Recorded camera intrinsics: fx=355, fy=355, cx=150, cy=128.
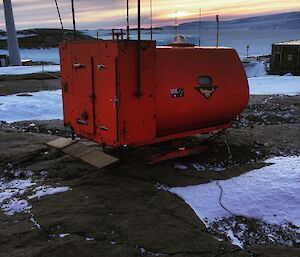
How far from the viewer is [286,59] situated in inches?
939

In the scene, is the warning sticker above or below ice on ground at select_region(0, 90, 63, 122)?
above

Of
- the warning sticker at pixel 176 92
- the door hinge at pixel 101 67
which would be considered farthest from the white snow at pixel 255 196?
the door hinge at pixel 101 67

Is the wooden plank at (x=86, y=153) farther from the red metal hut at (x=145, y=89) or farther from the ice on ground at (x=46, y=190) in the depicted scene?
the ice on ground at (x=46, y=190)

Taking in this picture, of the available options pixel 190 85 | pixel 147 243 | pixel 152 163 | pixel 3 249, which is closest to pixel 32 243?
pixel 3 249

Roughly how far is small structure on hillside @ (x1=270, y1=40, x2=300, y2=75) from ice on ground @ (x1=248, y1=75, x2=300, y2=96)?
1814mm

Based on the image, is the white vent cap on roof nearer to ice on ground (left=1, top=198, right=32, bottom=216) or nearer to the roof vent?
the roof vent

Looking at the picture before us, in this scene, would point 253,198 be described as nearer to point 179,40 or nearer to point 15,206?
point 179,40

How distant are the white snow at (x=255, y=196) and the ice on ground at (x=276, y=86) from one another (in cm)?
1119

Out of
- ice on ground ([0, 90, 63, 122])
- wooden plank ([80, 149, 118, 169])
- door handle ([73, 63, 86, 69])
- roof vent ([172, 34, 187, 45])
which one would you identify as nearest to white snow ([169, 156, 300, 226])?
wooden plank ([80, 149, 118, 169])

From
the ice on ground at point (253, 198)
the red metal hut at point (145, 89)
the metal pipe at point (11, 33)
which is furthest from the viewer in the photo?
the metal pipe at point (11, 33)

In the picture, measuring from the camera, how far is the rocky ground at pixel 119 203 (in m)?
4.25

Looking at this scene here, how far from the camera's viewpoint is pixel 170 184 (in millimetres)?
6070

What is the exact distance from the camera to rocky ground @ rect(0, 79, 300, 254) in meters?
4.25

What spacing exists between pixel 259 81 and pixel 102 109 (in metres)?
17.1
